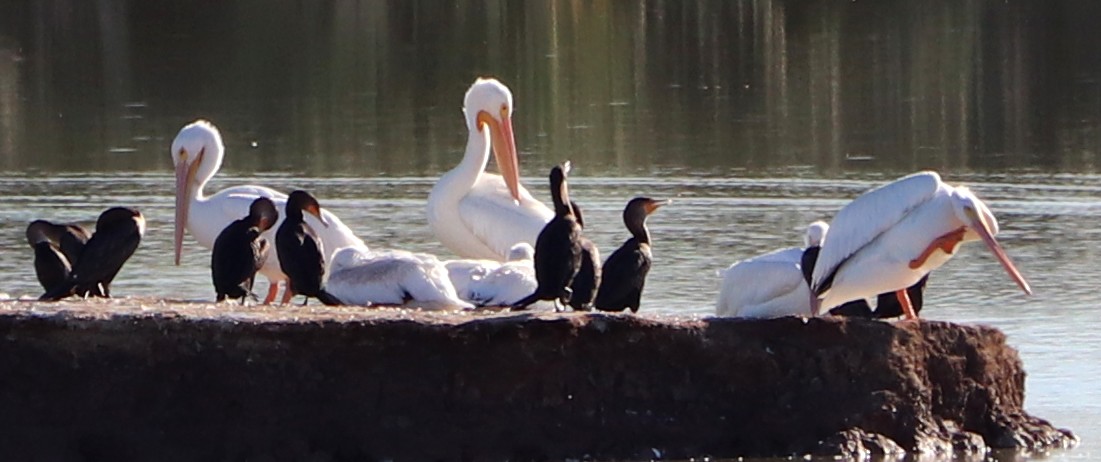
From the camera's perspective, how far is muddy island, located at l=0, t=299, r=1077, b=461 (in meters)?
8.41

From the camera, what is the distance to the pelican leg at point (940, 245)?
9.54m

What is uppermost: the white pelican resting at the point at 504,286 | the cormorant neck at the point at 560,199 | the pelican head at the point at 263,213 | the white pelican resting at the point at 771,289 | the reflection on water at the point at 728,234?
the cormorant neck at the point at 560,199

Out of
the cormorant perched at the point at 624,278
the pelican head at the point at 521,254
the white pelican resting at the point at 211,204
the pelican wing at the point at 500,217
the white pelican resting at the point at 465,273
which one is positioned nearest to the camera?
the cormorant perched at the point at 624,278

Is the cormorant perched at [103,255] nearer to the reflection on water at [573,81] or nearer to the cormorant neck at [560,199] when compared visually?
the cormorant neck at [560,199]

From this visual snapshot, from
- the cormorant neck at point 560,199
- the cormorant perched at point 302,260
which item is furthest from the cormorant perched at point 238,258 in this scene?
the cormorant neck at point 560,199

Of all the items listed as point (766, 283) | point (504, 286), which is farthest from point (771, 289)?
point (504, 286)

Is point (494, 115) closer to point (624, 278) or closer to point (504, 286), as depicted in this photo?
point (504, 286)

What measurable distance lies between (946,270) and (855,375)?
5.23m

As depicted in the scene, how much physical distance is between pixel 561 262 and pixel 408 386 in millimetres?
1601

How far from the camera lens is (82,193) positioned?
58.0 ft

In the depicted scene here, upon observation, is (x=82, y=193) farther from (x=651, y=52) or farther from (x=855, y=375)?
(x=651, y=52)

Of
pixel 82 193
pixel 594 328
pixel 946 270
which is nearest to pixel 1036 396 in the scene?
pixel 594 328

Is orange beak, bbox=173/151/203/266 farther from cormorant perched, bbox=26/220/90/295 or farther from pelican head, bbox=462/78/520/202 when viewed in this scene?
pelican head, bbox=462/78/520/202

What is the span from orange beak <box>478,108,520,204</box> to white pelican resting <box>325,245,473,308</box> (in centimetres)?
320
